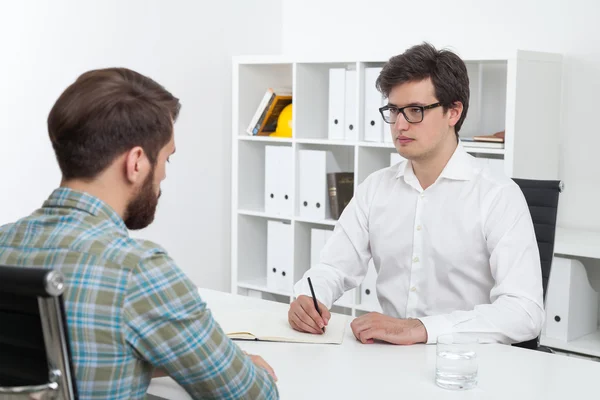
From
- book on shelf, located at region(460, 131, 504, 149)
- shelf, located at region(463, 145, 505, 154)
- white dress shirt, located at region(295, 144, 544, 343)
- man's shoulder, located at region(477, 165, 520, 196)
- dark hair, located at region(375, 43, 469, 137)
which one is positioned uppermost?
dark hair, located at region(375, 43, 469, 137)

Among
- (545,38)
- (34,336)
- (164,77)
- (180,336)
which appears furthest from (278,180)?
(34,336)

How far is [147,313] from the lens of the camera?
1269mm

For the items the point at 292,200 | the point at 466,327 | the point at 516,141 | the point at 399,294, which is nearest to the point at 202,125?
the point at 292,200

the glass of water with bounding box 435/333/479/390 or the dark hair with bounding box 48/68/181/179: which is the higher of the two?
the dark hair with bounding box 48/68/181/179

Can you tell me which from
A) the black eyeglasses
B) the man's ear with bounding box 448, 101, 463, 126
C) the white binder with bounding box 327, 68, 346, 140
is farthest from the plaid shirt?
the white binder with bounding box 327, 68, 346, 140

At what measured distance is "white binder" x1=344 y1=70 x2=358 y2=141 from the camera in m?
3.79

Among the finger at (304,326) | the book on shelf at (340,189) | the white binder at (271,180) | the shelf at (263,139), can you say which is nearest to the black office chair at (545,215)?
the finger at (304,326)

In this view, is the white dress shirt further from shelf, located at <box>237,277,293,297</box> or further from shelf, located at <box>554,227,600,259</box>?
shelf, located at <box>237,277,293,297</box>

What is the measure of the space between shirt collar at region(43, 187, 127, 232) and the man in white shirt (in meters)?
0.96

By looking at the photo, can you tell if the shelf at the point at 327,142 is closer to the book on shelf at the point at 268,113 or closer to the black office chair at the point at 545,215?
the book on shelf at the point at 268,113

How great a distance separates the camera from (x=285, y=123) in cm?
412

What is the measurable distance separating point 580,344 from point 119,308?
247cm

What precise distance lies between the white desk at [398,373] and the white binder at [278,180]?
2.16 m

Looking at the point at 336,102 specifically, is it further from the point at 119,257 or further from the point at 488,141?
the point at 119,257
